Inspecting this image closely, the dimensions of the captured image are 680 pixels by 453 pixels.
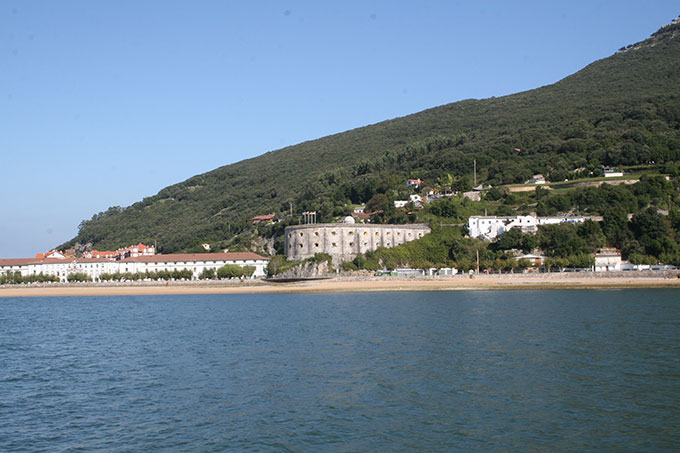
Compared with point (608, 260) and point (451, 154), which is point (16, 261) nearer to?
point (451, 154)

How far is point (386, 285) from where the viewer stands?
61.7 meters

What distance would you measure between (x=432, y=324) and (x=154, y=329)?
568 inches

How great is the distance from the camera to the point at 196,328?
110 feet

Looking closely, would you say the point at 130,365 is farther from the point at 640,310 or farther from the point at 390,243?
the point at 390,243

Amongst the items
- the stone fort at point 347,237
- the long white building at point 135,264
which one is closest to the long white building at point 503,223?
the stone fort at point 347,237

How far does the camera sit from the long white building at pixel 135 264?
8174 centimetres

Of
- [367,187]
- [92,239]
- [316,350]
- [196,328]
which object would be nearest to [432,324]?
[316,350]

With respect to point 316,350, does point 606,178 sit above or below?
above

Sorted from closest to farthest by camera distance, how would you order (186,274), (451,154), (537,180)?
(186,274), (537,180), (451,154)

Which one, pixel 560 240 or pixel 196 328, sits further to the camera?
pixel 560 240

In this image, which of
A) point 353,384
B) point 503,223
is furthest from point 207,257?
point 353,384

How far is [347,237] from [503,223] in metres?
17.2

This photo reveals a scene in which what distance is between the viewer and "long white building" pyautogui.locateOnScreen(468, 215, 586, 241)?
69.0 metres

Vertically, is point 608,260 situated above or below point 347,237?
below
